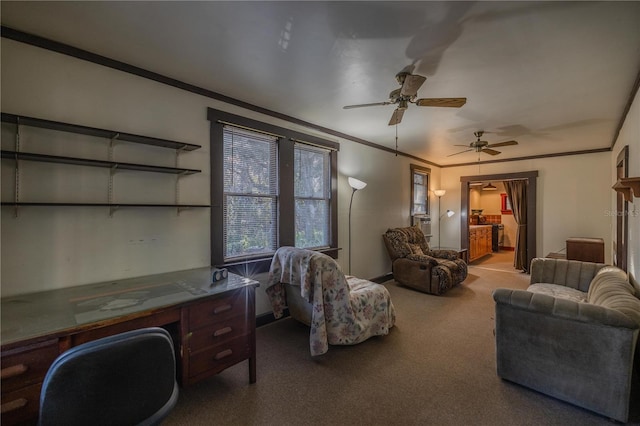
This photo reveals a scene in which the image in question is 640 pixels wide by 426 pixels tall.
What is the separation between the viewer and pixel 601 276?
2.65m

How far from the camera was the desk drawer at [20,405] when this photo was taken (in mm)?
1175

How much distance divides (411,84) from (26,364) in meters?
2.78

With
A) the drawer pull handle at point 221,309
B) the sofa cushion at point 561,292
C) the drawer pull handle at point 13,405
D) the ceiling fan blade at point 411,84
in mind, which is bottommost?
the sofa cushion at point 561,292

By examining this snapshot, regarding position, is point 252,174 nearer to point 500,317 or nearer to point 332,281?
point 332,281

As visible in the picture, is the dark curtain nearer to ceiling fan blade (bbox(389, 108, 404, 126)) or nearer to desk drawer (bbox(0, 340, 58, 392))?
→ ceiling fan blade (bbox(389, 108, 404, 126))

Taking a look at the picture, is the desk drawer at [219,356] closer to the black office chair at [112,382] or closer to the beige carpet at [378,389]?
the beige carpet at [378,389]

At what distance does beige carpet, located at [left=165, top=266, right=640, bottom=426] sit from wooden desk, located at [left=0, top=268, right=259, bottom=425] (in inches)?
10.1

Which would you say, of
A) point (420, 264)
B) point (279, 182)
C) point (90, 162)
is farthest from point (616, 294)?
point (90, 162)

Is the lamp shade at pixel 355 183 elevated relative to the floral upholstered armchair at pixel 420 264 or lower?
elevated

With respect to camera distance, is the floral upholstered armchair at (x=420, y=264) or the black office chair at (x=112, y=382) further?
the floral upholstered armchair at (x=420, y=264)

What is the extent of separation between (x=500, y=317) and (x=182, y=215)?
2877mm

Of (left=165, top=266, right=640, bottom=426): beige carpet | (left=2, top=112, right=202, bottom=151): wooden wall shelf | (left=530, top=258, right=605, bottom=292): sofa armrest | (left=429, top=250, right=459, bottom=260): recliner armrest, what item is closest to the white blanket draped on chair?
(left=165, top=266, right=640, bottom=426): beige carpet

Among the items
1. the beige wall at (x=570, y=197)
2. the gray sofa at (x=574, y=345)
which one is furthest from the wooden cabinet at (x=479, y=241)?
the gray sofa at (x=574, y=345)

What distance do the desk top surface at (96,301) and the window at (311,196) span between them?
1593 mm
